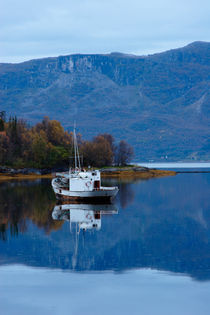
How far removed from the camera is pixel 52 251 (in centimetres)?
3525

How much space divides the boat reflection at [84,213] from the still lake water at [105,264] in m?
Result: 0.22

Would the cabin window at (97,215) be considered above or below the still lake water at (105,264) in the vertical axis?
below

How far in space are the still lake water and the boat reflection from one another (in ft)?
0.71

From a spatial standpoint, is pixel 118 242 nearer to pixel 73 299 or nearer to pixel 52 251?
pixel 52 251

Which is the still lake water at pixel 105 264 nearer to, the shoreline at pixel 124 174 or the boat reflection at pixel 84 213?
the boat reflection at pixel 84 213

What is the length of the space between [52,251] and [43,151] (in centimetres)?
14741

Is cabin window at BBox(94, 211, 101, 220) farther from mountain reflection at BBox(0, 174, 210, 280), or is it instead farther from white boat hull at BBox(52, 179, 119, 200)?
white boat hull at BBox(52, 179, 119, 200)

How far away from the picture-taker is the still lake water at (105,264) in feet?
77.3

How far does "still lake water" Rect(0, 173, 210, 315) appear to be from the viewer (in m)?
23.6

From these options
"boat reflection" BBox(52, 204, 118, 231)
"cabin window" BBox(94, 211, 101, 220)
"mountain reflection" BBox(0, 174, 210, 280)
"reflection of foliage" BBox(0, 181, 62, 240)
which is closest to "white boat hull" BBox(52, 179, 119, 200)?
"reflection of foliage" BBox(0, 181, 62, 240)

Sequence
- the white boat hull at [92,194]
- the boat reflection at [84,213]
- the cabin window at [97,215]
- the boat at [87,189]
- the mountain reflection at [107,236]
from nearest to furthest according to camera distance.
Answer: the mountain reflection at [107,236] → the boat reflection at [84,213] → the cabin window at [97,215] → the boat at [87,189] → the white boat hull at [92,194]

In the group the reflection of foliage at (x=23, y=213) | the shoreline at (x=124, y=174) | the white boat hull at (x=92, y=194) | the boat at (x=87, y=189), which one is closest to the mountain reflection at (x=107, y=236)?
the reflection of foliage at (x=23, y=213)

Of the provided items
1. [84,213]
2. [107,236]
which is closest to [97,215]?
[84,213]

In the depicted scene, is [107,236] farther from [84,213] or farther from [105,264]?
[84,213]
